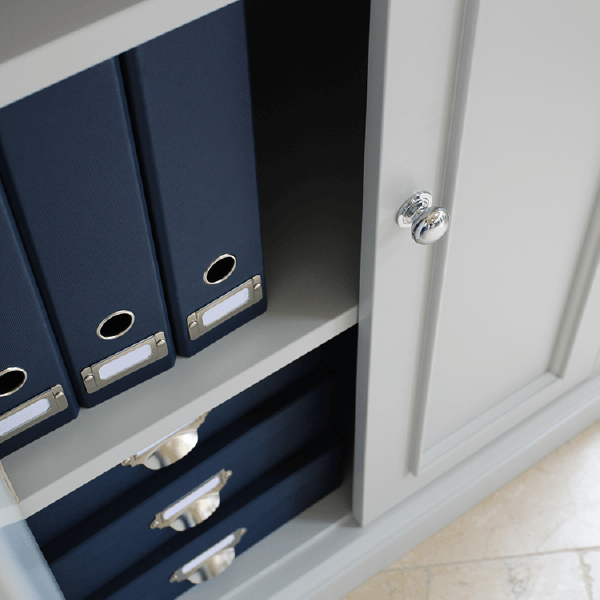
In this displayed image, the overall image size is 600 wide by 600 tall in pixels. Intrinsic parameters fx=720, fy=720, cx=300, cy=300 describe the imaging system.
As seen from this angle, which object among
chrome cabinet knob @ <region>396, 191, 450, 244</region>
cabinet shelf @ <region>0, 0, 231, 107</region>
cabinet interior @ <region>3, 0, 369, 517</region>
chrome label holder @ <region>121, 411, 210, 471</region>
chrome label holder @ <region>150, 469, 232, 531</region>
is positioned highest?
cabinet shelf @ <region>0, 0, 231, 107</region>

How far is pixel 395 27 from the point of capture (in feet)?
1.53

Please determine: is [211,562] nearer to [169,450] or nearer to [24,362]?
[169,450]

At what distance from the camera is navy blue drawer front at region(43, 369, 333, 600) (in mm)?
722

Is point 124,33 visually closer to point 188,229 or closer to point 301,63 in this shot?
point 188,229

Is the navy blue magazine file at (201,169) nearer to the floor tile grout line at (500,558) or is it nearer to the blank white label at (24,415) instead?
the blank white label at (24,415)

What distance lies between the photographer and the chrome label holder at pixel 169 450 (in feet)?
2.28

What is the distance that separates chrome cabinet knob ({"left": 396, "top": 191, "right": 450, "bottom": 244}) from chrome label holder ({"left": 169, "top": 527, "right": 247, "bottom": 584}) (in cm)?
47

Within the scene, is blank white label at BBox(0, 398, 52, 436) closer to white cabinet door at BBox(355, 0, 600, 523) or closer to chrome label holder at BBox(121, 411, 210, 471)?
chrome label holder at BBox(121, 411, 210, 471)

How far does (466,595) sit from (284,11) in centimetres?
81

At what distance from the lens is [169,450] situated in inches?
27.8

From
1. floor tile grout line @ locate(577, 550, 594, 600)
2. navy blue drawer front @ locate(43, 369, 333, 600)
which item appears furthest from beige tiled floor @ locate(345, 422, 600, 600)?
navy blue drawer front @ locate(43, 369, 333, 600)

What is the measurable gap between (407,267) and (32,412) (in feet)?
1.09

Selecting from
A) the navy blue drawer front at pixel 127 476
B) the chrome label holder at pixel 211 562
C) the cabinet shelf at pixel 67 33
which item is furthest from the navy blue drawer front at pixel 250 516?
the cabinet shelf at pixel 67 33

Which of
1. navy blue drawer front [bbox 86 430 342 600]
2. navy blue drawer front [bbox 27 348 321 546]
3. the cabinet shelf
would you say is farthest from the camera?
navy blue drawer front [bbox 86 430 342 600]
